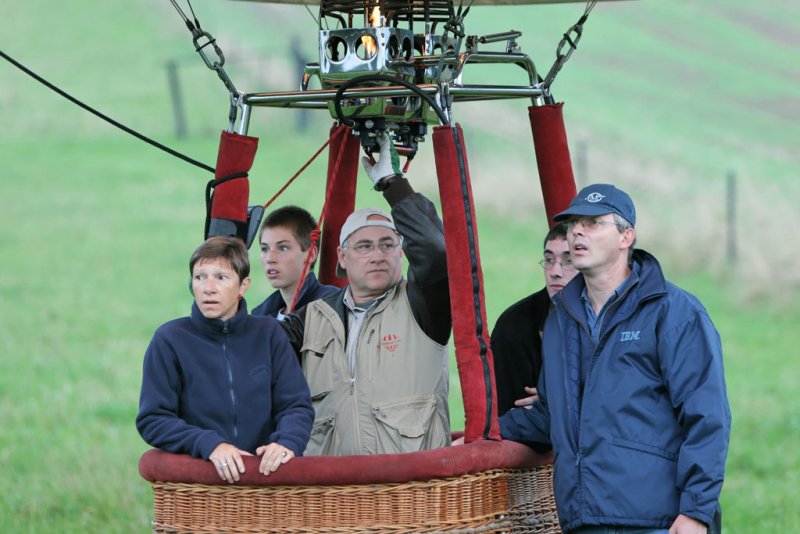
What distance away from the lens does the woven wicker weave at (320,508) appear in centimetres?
334

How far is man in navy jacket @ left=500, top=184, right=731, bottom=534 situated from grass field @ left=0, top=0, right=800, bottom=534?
12.8 feet

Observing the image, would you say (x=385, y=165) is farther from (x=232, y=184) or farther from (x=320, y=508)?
(x=320, y=508)

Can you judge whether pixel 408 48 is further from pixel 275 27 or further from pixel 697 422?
pixel 275 27

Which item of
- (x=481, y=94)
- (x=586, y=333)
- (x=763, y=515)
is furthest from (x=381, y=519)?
(x=763, y=515)

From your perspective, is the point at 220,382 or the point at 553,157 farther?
the point at 553,157

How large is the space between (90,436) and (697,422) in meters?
6.76

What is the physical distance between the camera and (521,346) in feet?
13.4

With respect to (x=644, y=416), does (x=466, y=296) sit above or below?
above

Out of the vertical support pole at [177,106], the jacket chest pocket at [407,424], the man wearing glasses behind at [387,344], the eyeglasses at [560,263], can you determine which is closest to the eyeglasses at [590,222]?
the man wearing glasses behind at [387,344]

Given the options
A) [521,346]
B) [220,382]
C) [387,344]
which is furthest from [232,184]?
[521,346]

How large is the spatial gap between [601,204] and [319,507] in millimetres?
1008

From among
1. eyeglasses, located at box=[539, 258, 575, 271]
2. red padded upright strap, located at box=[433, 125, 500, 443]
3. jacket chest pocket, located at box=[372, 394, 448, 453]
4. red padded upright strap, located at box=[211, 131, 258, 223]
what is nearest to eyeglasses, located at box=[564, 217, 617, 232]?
red padded upright strap, located at box=[433, 125, 500, 443]

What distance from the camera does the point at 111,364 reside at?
11359 millimetres

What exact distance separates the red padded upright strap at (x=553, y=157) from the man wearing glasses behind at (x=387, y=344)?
622 mm
